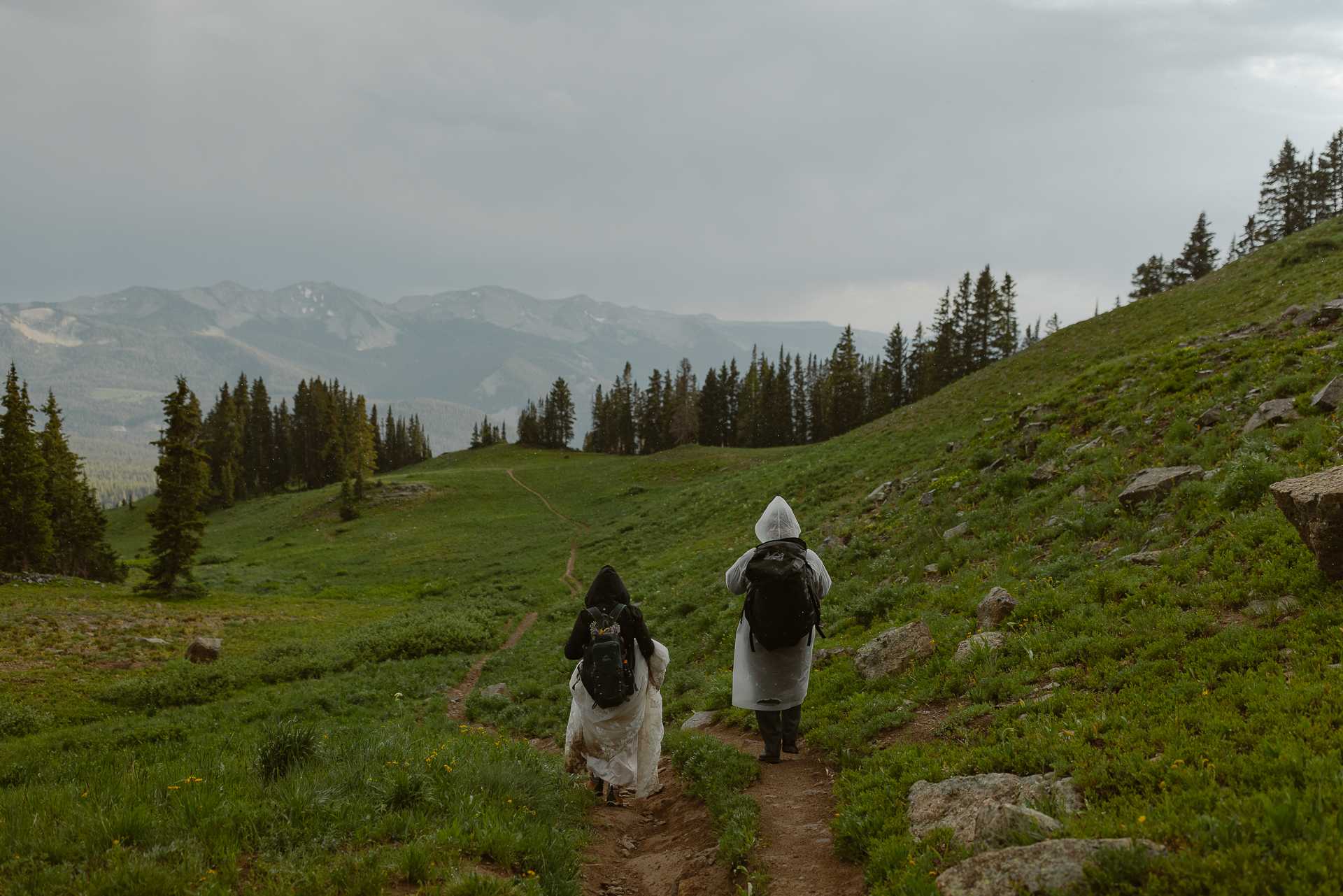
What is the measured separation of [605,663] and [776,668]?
7.36 ft

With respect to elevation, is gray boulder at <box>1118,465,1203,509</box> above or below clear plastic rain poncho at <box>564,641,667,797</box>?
above

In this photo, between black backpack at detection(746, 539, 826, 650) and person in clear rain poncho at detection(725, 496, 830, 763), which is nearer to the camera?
black backpack at detection(746, 539, 826, 650)

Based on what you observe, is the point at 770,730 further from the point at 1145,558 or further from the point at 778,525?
the point at 1145,558

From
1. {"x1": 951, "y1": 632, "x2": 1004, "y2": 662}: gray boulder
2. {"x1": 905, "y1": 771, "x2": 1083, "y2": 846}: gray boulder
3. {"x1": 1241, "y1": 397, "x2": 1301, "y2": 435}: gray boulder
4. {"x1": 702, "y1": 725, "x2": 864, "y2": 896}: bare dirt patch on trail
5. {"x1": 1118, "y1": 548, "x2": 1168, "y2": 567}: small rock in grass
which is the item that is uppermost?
{"x1": 1241, "y1": 397, "x2": 1301, "y2": 435}: gray boulder

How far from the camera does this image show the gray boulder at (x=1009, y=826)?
174 inches

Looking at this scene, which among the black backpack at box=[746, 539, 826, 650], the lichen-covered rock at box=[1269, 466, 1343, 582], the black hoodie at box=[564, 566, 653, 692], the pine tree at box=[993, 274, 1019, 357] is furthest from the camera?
the pine tree at box=[993, 274, 1019, 357]

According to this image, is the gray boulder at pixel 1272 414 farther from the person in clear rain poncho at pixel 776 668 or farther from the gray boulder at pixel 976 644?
the person in clear rain poncho at pixel 776 668

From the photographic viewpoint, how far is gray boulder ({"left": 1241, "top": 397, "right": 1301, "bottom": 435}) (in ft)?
35.7

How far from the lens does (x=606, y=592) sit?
7.89 m

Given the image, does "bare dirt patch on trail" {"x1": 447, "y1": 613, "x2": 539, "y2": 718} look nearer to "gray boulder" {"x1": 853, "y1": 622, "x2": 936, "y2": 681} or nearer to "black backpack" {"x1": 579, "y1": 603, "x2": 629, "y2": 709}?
"black backpack" {"x1": 579, "y1": 603, "x2": 629, "y2": 709}

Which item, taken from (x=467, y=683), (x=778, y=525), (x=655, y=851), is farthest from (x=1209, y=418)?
(x=467, y=683)

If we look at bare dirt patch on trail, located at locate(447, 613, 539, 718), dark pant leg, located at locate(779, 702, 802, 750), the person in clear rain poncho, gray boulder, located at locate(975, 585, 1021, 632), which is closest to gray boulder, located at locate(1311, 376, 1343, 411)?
gray boulder, located at locate(975, 585, 1021, 632)

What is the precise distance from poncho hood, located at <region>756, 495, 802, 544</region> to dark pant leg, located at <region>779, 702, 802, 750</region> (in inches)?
89.8

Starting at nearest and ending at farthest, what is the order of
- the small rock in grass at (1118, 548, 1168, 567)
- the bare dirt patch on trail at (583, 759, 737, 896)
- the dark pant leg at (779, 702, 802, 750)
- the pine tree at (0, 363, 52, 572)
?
1. the bare dirt patch on trail at (583, 759, 737, 896)
2. the dark pant leg at (779, 702, 802, 750)
3. the small rock in grass at (1118, 548, 1168, 567)
4. the pine tree at (0, 363, 52, 572)
